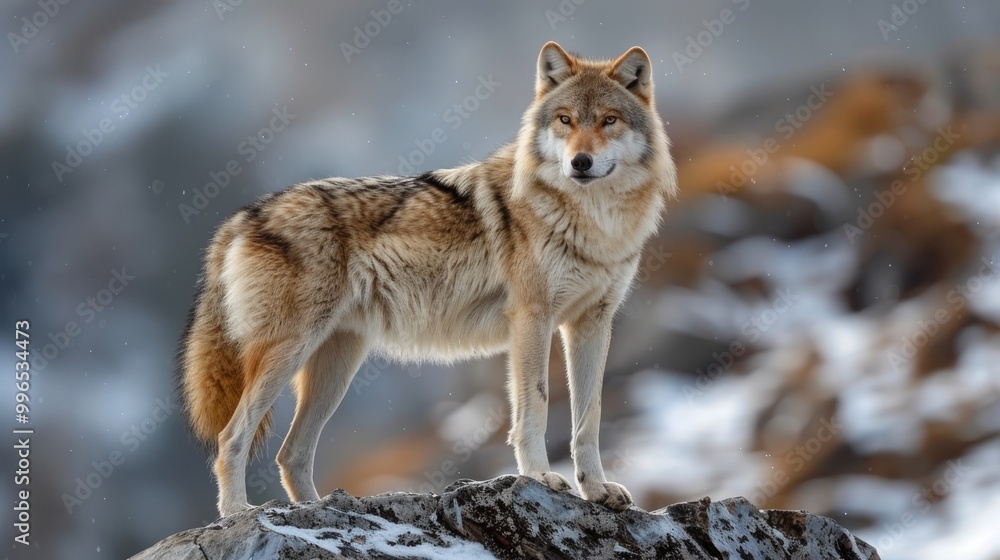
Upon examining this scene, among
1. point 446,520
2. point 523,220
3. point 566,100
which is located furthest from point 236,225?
point 446,520

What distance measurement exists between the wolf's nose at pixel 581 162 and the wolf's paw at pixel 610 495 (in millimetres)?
1531

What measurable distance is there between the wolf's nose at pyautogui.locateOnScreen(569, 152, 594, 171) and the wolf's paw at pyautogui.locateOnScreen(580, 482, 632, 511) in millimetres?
1531

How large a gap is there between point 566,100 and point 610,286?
101 cm

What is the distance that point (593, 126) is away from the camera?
15.3 feet

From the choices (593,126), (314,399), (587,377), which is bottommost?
(314,399)

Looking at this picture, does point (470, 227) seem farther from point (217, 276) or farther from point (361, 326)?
point (217, 276)

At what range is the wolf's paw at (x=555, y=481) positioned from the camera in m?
4.07

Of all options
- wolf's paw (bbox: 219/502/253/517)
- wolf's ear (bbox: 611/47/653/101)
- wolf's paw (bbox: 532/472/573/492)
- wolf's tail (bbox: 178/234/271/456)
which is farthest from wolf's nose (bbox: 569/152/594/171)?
wolf's paw (bbox: 219/502/253/517)

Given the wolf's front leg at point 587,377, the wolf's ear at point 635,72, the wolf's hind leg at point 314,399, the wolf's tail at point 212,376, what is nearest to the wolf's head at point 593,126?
the wolf's ear at point 635,72

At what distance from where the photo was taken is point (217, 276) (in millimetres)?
5105

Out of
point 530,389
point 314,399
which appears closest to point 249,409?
point 314,399

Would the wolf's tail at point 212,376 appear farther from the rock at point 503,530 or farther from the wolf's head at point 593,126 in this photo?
the wolf's head at point 593,126

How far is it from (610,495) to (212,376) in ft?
7.28

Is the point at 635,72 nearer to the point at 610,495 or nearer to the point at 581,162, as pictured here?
the point at 581,162
